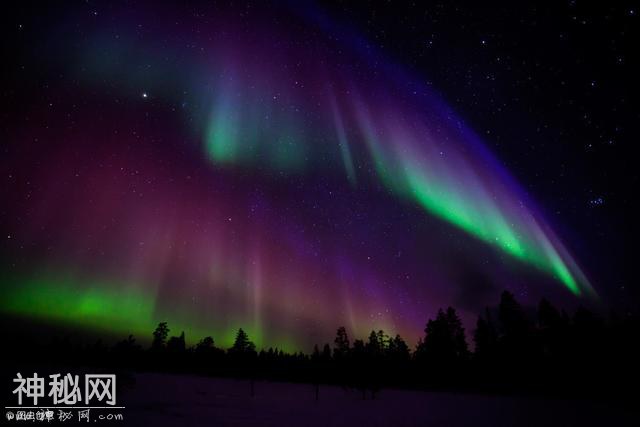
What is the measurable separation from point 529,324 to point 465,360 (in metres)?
11.7

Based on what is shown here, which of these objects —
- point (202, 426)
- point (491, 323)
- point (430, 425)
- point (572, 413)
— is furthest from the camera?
point (491, 323)

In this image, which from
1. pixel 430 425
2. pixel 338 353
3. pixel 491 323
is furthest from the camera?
pixel 338 353

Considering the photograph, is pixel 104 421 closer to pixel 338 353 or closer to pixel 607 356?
pixel 607 356

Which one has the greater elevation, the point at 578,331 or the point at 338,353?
the point at 578,331

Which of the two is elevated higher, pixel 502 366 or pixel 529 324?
pixel 529 324

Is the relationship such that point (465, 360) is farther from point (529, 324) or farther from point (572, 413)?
point (572, 413)

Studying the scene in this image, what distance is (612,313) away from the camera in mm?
58656

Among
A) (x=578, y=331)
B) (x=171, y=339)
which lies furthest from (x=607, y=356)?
(x=171, y=339)

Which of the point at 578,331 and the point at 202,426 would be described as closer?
the point at 202,426

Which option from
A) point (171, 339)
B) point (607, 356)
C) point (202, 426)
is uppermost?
point (202, 426)

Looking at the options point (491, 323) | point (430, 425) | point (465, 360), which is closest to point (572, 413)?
point (430, 425)

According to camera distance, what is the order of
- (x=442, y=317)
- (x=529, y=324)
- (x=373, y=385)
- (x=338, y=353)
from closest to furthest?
(x=373, y=385)
(x=529, y=324)
(x=442, y=317)
(x=338, y=353)

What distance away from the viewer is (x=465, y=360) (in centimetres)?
5262

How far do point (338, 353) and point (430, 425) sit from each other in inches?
2046
